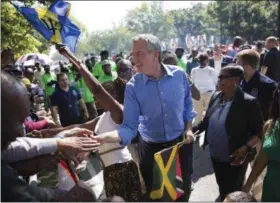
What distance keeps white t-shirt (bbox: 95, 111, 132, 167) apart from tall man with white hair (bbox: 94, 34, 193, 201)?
184mm

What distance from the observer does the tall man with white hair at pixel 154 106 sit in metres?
3.16

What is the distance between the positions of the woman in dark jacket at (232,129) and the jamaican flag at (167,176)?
65 centimetres

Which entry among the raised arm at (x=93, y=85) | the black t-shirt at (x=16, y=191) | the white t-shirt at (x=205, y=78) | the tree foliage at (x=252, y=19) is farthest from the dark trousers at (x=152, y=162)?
the tree foliage at (x=252, y=19)

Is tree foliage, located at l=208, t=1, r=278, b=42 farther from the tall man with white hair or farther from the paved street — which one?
the tall man with white hair

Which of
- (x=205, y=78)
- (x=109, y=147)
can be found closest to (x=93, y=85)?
(x=109, y=147)

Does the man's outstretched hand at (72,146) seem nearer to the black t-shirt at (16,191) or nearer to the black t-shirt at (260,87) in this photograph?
the black t-shirt at (16,191)

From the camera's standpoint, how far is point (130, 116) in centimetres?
315

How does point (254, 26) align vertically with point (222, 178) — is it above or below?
below

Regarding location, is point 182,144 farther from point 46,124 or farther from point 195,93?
point 195,93

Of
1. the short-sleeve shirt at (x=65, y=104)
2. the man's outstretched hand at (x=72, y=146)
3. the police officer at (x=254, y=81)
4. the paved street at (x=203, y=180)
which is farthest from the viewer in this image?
the short-sleeve shirt at (x=65, y=104)

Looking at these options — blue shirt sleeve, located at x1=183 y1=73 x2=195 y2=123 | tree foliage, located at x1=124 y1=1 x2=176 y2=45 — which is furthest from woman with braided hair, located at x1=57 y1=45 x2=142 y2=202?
tree foliage, located at x1=124 y1=1 x2=176 y2=45

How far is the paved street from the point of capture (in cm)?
502

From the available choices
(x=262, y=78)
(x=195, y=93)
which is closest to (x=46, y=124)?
(x=262, y=78)

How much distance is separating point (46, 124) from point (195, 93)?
2983 mm
